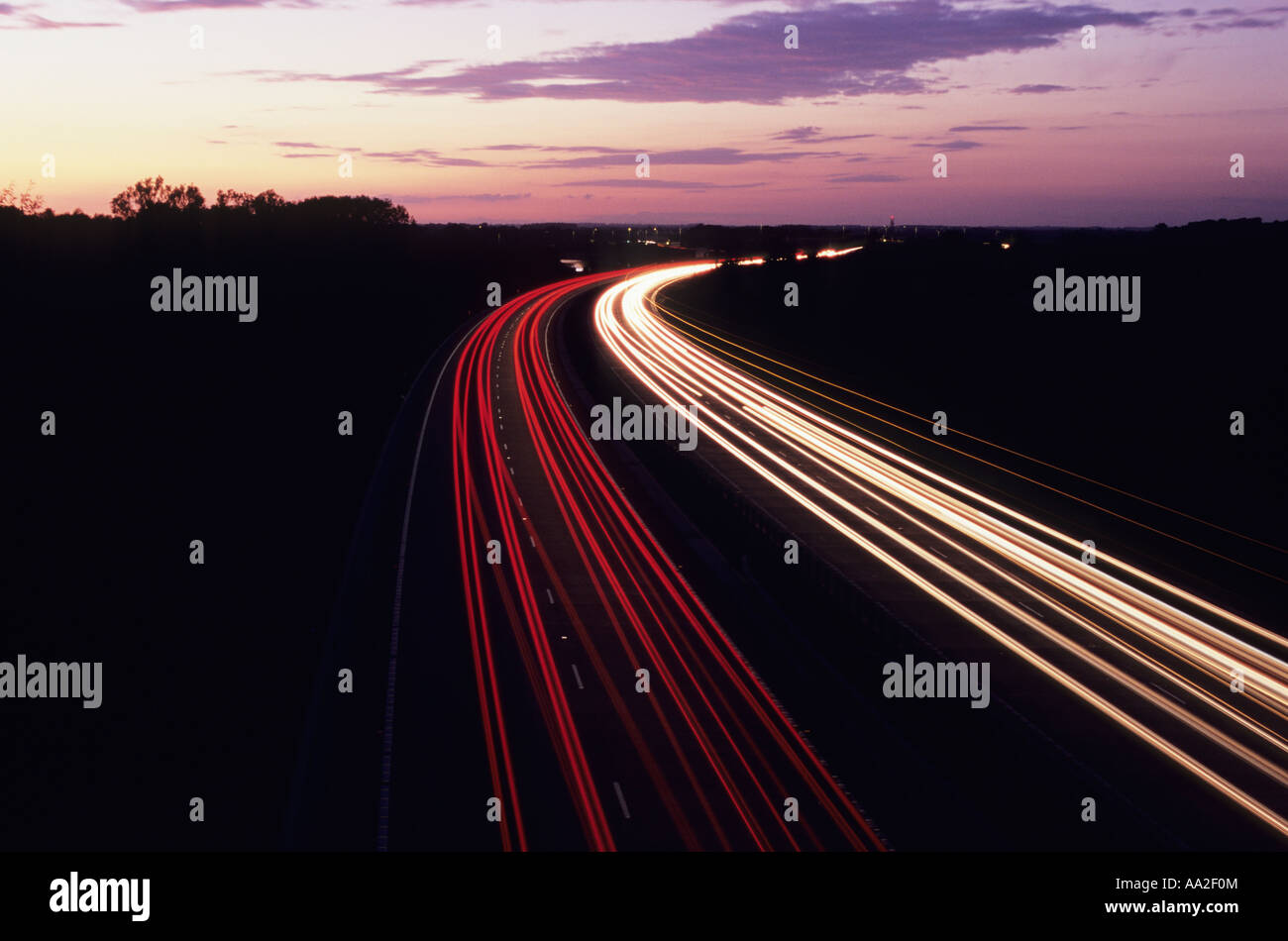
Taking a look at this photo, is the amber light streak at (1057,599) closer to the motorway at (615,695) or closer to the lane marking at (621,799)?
the motorway at (615,695)

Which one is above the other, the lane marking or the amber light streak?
the amber light streak

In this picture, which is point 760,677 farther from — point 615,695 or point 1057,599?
point 1057,599

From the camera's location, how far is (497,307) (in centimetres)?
12925

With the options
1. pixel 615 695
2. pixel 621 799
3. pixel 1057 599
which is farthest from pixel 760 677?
pixel 1057 599

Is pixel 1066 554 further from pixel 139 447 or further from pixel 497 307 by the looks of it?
pixel 497 307

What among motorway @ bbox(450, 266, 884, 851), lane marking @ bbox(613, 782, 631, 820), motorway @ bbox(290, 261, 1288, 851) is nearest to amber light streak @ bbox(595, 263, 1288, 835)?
motorway @ bbox(290, 261, 1288, 851)

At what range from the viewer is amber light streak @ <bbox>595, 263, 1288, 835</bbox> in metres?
24.7

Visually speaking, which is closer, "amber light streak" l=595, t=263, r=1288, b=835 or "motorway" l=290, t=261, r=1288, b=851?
"motorway" l=290, t=261, r=1288, b=851

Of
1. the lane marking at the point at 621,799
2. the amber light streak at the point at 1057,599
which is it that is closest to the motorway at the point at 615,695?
the lane marking at the point at 621,799

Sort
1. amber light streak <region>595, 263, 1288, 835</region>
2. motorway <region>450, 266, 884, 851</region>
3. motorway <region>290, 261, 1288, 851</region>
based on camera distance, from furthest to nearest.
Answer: amber light streak <region>595, 263, 1288, 835</region>, motorway <region>290, 261, 1288, 851</region>, motorway <region>450, 266, 884, 851</region>

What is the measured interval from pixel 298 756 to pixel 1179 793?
17.3m

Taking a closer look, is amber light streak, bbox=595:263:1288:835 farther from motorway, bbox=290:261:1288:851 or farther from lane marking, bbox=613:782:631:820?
lane marking, bbox=613:782:631:820

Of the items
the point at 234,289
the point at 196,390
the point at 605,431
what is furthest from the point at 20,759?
the point at 234,289

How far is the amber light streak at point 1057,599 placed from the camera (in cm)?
2467
